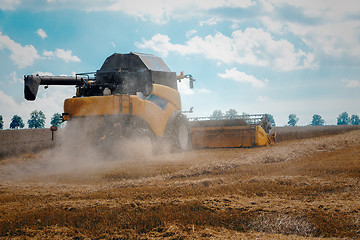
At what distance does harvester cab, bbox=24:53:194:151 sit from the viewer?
10.0m

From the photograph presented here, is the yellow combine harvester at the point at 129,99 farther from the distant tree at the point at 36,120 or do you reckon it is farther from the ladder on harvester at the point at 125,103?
the distant tree at the point at 36,120

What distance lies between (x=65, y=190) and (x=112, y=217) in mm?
2288

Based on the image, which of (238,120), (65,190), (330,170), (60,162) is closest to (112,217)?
(65,190)

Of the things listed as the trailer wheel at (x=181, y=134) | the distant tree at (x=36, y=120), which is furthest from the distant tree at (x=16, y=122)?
the trailer wheel at (x=181, y=134)

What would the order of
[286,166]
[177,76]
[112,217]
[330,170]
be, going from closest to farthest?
[112,217] < [330,170] < [286,166] < [177,76]

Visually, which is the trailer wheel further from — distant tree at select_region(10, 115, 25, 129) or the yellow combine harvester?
distant tree at select_region(10, 115, 25, 129)

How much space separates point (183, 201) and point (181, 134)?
8.04 meters

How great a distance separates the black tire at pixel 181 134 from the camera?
1243cm

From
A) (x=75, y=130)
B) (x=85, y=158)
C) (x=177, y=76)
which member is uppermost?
(x=177, y=76)

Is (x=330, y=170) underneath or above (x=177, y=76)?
underneath

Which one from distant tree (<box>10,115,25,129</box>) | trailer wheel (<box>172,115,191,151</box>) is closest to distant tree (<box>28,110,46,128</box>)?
distant tree (<box>10,115,25,129</box>)

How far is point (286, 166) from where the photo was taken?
8516mm

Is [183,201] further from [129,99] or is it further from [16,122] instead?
[16,122]

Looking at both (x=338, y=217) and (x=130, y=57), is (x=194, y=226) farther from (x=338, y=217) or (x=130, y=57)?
(x=130, y=57)
